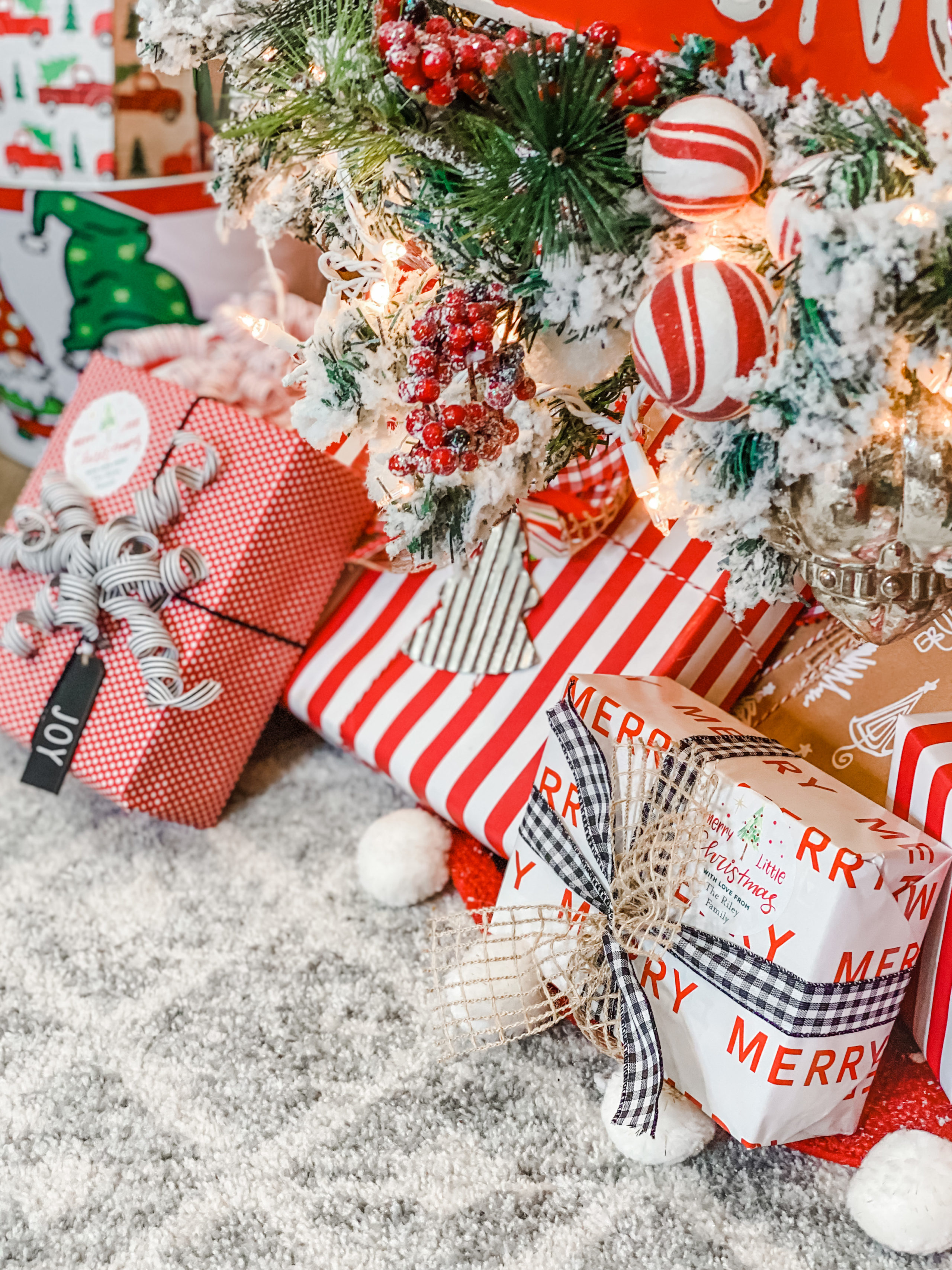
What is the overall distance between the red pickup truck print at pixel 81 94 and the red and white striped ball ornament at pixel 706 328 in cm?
96

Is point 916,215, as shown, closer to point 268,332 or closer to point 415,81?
point 415,81

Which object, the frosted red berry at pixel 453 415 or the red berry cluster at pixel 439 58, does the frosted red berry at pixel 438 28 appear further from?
the frosted red berry at pixel 453 415

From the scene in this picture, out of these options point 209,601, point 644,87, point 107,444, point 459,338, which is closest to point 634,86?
point 644,87

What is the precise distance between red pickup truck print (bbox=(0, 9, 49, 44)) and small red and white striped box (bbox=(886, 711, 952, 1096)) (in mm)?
1321

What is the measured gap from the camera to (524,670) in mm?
1219

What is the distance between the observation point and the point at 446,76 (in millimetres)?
817

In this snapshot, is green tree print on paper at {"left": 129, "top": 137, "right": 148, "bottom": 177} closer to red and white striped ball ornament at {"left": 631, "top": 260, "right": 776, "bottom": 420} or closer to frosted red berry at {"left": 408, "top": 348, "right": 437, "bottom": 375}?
frosted red berry at {"left": 408, "top": 348, "right": 437, "bottom": 375}

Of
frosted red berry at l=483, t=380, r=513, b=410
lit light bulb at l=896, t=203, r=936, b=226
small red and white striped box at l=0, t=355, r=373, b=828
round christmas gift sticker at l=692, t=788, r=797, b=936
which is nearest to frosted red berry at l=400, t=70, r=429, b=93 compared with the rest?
frosted red berry at l=483, t=380, r=513, b=410

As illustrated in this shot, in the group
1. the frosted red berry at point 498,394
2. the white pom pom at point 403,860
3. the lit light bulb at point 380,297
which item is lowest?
the white pom pom at point 403,860

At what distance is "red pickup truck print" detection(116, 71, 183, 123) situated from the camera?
137cm

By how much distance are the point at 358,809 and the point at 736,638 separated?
50cm

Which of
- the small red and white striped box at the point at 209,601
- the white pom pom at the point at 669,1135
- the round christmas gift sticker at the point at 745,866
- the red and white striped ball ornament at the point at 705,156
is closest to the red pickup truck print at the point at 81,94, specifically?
the small red and white striped box at the point at 209,601

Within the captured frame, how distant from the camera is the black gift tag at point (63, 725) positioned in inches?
49.4

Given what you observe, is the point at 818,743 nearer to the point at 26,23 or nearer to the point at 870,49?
the point at 870,49
